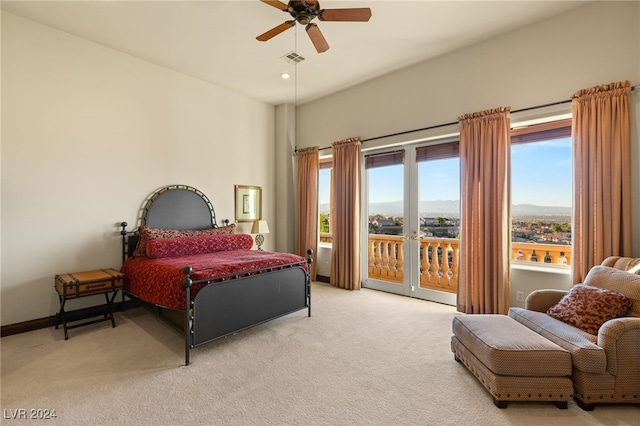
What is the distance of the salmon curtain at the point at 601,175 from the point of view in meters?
2.78


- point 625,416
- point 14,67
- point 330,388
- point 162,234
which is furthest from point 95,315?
point 625,416

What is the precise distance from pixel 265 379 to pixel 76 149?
11.8 feet

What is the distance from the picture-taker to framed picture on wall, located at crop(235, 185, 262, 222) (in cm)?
539

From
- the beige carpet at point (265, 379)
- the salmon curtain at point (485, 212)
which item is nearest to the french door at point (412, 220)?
the salmon curtain at point (485, 212)

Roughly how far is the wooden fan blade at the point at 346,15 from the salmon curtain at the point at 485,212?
204 cm

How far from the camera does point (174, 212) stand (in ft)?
14.5

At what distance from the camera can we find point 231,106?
5.27m

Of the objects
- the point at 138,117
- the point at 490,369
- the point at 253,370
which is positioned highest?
the point at 138,117

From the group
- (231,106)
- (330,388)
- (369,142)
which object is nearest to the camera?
(330,388)

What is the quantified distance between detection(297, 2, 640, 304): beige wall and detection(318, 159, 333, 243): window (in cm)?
95

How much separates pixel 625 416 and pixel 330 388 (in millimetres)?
1930

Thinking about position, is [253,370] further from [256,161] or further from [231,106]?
[231,106]

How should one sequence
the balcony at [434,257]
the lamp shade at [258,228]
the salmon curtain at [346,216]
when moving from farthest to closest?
1. the lamp shade at [258,228]
2. the salmon curtain at [346,216]
3. the balcony at [434,257]

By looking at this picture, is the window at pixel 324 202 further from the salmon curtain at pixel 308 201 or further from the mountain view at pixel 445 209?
the salmon curtain at pixel 308 201
